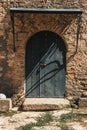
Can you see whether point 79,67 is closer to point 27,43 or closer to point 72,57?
point 72,57

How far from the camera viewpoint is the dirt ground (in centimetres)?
909

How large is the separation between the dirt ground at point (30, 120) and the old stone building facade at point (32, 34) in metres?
0.97

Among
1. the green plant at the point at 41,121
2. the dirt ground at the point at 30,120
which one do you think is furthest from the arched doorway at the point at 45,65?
the green plant at the point at 41,121

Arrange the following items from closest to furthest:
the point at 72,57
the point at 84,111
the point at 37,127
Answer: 1. the point at 37,127
2. the point at 84,111
3. the point at 72,57

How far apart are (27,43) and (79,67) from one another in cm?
177

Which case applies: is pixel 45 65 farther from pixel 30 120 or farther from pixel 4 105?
pixel 30 120

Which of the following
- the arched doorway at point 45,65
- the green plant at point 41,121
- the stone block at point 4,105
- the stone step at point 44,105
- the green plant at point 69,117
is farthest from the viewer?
the arched doorway at point 45,65

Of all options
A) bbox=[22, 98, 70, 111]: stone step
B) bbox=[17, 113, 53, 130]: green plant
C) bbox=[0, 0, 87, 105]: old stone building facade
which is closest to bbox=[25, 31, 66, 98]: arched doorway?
bbox=[0, 0, 87, 105]: old stone building facade

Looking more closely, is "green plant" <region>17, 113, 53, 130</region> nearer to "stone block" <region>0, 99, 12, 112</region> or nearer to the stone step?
the stone step

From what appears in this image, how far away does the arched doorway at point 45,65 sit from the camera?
1132 centimetres

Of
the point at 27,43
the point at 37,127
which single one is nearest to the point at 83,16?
the point at 27,43

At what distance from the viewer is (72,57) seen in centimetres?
1121

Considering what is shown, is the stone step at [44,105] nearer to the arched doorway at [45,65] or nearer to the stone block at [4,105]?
the stone block at [4,105]

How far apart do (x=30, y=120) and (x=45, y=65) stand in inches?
87.2
